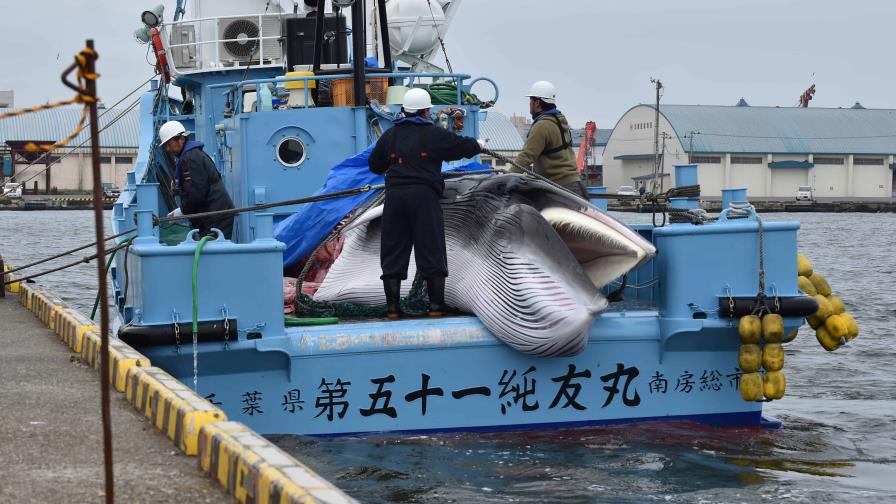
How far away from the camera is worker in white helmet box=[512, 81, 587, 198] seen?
9.74 metres

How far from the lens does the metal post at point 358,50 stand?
1149 centimetres

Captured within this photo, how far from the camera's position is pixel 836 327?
905 centimetres

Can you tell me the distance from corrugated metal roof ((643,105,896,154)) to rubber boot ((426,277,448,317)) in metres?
82.3

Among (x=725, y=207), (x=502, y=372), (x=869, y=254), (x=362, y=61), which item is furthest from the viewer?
(x=869, y=254)

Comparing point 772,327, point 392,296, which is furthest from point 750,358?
point 392,296

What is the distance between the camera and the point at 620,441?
847 centimetres

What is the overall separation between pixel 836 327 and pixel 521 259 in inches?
98.7

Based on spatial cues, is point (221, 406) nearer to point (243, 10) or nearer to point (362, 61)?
point (362, 61)

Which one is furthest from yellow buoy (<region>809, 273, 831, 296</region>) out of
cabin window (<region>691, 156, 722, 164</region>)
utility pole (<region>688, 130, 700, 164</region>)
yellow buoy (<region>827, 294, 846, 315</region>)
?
cabin window (<region>691, 156, 722, 164</region>)

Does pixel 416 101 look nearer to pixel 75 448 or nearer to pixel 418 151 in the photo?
pixel 418 151

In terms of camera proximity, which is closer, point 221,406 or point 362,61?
point 221,406

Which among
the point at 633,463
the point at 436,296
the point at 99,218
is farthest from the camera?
the point at 436,296

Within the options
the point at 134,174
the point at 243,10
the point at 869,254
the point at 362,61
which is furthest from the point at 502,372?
the point at 869,254

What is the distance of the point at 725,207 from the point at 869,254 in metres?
32.9
